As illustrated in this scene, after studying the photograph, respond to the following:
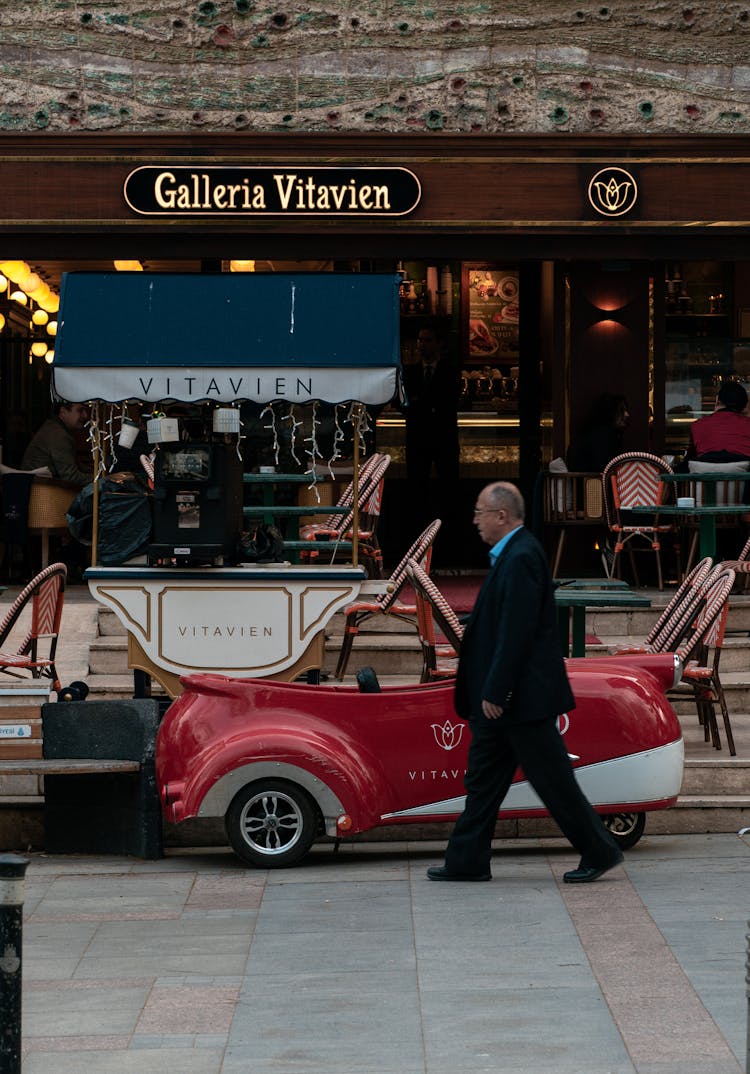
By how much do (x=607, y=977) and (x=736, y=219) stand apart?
9.86m

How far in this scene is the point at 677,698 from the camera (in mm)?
10203

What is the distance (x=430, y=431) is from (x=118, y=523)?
6.32 meters

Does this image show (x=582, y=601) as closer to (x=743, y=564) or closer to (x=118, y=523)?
(x=743, y=564)

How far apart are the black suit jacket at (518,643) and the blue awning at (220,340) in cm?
240

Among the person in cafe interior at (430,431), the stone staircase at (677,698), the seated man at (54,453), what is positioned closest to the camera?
the stone staircase at (677,698)

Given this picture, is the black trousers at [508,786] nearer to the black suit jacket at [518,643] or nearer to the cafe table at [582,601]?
the black suit jacket at [518,643]

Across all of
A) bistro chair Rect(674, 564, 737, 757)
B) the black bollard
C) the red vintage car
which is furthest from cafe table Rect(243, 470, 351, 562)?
the black bollard

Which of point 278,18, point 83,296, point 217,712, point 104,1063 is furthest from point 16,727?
point 278,18

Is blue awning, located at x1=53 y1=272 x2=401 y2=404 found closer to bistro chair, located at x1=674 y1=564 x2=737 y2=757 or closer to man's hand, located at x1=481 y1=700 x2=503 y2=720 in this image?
bistro chair, located at x1=674 y1=564 x2=737 y2=757

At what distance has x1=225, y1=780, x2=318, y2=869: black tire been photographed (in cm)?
836

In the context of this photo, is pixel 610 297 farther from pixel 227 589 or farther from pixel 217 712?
pixel 217 712

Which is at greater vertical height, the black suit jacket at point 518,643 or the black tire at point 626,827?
the black suit jacket at point 518,643

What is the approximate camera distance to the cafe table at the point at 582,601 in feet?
32.0

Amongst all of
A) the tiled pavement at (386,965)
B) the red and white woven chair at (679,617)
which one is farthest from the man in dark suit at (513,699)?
the red and white woven chair at (679,617)
